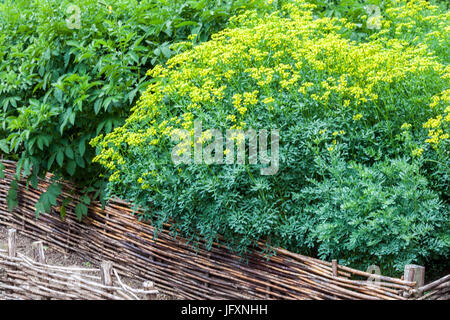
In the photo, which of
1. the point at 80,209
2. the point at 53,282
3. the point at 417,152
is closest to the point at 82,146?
the point at 80,209

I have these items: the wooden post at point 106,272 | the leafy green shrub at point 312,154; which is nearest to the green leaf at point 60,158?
the leafy green shrub at point 312,154

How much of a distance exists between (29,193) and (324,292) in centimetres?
335

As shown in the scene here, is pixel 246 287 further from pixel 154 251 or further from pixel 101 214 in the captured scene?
→ pixel 101 214

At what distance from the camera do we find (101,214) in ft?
14.9

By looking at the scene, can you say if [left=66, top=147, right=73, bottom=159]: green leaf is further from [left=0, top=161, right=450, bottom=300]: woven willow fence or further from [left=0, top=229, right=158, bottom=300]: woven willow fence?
[left=0, top=229, right=158, bottom=300]: woven willow fence

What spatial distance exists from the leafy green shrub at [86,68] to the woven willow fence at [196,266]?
362mm

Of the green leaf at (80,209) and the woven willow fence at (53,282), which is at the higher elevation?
the green leaf at (80,209)

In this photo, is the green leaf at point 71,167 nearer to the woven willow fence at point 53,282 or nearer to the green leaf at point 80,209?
the green leaf at point 80,209

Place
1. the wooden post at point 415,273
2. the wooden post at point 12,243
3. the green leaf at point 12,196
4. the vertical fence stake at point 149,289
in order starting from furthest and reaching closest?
the green leaf at point 12,196, the wooden post at point 12,243, the vertical fence stake at point 149,289, the wooden post at point 415,273

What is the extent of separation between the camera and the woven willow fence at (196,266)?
304 centimetres

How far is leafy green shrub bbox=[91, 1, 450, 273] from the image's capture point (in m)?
3.01

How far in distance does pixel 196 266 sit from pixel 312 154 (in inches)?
44.3

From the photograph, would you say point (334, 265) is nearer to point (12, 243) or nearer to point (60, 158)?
point (12, 243)
